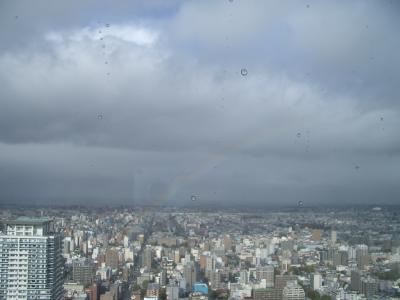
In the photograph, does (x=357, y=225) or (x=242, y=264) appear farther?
(x=242, y=264)

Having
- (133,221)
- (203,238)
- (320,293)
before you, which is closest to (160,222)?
(133,221)

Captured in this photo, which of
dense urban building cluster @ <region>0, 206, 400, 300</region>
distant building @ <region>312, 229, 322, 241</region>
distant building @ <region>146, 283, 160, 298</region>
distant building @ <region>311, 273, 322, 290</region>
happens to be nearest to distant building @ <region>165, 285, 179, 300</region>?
dense urban building cluster @ <region>0, 206, 400, 300</region>

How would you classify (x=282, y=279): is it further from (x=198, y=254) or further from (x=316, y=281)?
(x=198, y=254)

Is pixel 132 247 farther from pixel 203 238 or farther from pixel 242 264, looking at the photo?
pixel 242 264

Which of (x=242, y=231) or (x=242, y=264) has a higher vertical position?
(x=242, y=231)

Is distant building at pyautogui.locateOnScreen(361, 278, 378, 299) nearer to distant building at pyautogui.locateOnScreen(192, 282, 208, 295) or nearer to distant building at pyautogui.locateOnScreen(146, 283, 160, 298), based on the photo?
distant building at pyautogui.locateOnScreen(192, 282, 208, 295)

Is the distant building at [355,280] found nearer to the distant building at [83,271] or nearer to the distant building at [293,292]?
the distant building at [293,292]
